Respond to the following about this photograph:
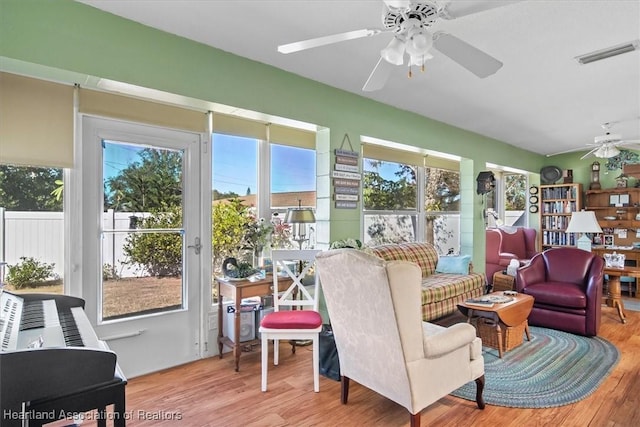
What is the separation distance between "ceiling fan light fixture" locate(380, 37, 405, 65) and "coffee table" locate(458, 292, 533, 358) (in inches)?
89.2

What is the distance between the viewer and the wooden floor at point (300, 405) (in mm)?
2164

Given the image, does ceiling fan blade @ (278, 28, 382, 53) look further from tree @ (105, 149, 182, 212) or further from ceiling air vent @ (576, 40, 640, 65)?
ceiling air vent @ (576, 40, 640, 65)

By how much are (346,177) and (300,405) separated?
220cm

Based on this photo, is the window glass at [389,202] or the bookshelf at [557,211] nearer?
the window glass at [389,202]

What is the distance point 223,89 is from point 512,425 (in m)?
3.10

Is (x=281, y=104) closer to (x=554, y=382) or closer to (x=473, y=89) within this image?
(x=473, y=89)

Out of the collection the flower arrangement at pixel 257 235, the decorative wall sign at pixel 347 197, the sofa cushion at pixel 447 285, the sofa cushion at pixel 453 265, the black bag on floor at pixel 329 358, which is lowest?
the black bag on floor at pixel 329 358

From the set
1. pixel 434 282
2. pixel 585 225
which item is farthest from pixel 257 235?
pixel 585 225

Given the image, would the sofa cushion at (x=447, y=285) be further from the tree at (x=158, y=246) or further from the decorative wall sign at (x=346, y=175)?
the tree at (x=158, y=246)

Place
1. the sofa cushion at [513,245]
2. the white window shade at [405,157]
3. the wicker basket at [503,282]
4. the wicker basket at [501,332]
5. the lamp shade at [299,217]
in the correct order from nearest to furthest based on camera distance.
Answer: the wicker basket at [501,332] → the lamp shade at [299,217] → the white window shade at [405,157] → the wicker basket at [503,282] → the sofa cushion at [513,245]

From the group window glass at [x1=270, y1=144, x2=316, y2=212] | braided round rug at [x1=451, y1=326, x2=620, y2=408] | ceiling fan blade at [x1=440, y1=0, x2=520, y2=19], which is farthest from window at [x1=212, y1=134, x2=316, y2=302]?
ceiling fan blade at [x1=440, y1=0, x2=520, y2=19]

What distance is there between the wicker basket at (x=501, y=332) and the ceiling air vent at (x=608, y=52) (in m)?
2.34

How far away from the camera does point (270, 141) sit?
3.66m

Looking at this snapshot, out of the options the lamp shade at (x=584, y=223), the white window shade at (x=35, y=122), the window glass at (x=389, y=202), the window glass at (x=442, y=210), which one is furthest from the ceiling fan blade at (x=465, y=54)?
the lamp shade at (x=584, y=223)
